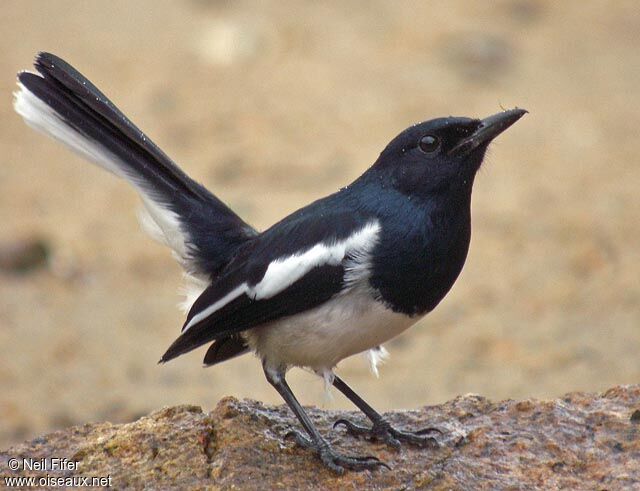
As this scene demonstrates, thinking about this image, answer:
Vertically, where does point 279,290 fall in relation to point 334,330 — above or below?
above

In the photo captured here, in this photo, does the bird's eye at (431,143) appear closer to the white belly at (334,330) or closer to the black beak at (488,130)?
the black beak at (488,130)

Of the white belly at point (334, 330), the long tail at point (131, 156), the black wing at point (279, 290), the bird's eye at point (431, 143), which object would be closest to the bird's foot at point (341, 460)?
the white belly at point (334, 330)

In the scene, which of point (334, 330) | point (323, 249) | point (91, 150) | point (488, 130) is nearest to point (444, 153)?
point (488, 130)

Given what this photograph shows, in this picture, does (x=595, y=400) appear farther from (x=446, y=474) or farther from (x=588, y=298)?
(x=588, y=298)

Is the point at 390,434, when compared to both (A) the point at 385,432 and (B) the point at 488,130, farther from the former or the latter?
(B) the point at 488,130

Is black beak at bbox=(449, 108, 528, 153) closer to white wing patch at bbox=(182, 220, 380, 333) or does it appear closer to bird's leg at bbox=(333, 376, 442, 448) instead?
white wing patch at bbox=(182, 220, 380, 333)

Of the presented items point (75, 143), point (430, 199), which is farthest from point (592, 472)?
point (75, 143)
